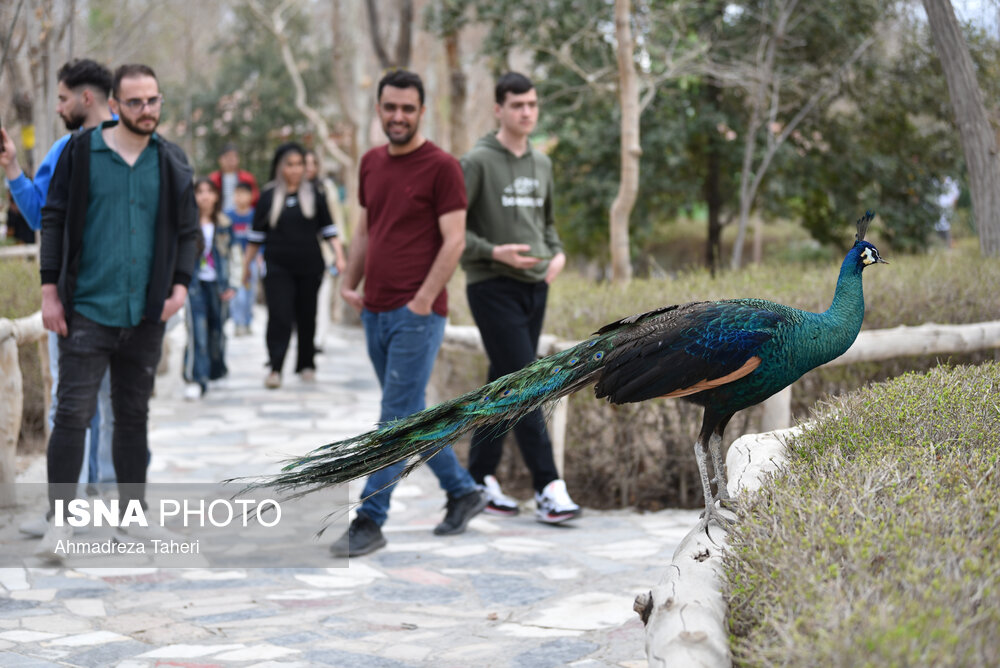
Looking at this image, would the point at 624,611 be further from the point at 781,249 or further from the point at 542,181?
the point at 781,249

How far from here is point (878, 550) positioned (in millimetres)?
2453

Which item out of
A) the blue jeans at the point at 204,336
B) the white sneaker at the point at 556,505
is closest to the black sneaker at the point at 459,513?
the white sneaker at the point at 556,505

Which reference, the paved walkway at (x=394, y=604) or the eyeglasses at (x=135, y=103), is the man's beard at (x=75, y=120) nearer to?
the eyeglasses at (x=135, y=103)

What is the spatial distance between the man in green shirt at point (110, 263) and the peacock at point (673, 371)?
5.24 feet

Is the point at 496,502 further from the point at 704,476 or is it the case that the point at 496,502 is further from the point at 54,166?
the point at 54,166

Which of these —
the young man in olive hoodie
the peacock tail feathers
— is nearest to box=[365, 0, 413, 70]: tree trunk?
the young man in olive hoodie

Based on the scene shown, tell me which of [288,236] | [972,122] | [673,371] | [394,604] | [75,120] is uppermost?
[972,122]

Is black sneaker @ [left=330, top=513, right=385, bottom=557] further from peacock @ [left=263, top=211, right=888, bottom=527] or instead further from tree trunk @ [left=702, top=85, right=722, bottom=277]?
tree trunk @ [left=702, top=85, right=722, bottom=277]

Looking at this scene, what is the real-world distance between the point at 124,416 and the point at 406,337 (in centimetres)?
141

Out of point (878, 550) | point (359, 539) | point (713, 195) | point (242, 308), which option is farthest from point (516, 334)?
point (713, 195)

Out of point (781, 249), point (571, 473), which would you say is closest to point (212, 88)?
point (781, 249)

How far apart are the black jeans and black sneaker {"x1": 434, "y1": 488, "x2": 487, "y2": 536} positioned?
157cm

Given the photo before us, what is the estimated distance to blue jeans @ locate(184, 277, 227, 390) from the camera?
9.82 metres

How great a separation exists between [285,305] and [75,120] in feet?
15.7
